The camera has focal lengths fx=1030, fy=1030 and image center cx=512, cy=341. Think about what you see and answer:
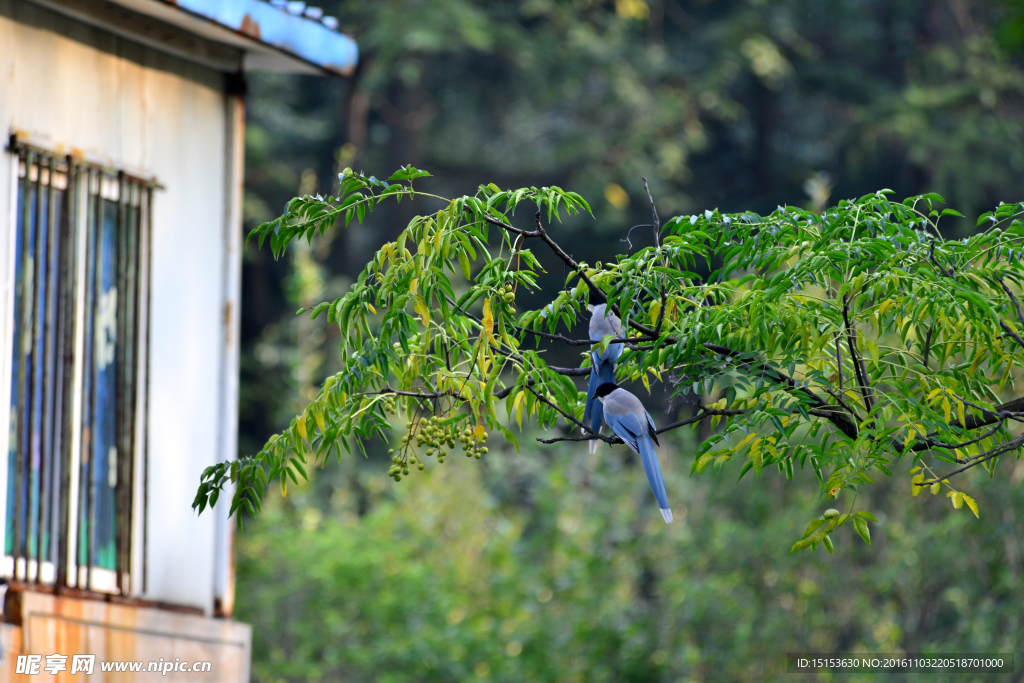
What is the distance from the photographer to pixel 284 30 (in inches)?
164

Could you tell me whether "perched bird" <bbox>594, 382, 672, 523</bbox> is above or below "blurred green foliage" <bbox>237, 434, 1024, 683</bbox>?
above

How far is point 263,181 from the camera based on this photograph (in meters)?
13.6

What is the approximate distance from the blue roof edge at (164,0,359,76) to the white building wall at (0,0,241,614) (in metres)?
0.36

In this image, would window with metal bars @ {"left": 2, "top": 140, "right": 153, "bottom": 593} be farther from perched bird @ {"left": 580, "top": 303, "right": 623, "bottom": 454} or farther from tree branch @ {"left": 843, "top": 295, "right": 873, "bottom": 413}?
tree branch @ {"left": 843, "top": 295, "right": 873, "bottom": 413}

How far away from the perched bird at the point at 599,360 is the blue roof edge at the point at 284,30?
203 cm

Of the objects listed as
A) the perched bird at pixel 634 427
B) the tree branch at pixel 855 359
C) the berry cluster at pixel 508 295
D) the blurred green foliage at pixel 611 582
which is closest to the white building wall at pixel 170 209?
the berry cluster at pixel 508 295

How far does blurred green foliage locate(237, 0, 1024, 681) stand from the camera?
712 centimetres

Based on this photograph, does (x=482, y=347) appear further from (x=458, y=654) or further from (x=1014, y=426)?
(x=458, y=654)

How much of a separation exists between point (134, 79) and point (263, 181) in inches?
390

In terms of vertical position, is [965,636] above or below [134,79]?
below

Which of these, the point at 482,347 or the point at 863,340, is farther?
the point at 863,340

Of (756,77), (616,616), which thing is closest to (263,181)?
(756,77)

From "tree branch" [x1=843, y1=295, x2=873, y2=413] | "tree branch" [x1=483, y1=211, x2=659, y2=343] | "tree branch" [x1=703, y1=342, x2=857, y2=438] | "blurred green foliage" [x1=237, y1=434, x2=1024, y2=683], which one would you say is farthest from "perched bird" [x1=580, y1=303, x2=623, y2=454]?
"blurred green foliage" [x1=237, y1=434, x2=1024, y2=683]

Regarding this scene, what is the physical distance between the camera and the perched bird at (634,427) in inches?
97.9
